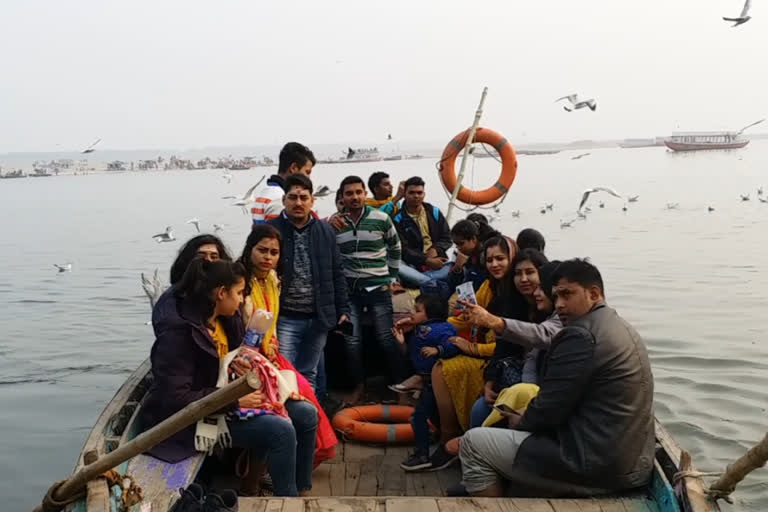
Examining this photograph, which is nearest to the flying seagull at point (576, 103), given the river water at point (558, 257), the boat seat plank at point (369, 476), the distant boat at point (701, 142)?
the river water at point (558, 257)

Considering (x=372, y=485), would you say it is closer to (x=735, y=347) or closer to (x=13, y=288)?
(x=735, y=347)

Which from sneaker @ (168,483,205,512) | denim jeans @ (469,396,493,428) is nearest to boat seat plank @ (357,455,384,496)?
denim jeans @ (469,396,493,428)

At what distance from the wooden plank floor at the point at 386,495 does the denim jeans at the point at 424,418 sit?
16 centimetres

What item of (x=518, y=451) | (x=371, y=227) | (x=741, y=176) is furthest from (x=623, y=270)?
(x=741, y=176)

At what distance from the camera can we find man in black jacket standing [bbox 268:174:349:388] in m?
4.76

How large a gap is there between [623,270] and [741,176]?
106 feet

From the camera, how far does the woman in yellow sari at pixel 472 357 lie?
13.9ft

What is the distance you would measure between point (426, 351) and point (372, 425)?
2.33 ft

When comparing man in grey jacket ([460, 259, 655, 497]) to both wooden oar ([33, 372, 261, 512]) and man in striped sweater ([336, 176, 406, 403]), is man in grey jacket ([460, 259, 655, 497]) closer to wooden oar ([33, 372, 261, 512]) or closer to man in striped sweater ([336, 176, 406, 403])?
wooden oar ([33, 372, 261, 512])

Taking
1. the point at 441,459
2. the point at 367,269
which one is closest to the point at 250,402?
the point at 441,459

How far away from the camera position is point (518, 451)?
3.33 m

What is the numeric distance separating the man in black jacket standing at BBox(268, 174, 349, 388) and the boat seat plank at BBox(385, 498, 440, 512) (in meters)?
1.66

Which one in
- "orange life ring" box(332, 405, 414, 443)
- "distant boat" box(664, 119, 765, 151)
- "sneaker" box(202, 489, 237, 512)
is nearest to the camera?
"sneaker" box(202, 489, 237, 512)

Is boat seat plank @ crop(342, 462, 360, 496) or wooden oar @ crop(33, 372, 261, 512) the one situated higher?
wooden oar @ crop(33, 372, 261, 512)
